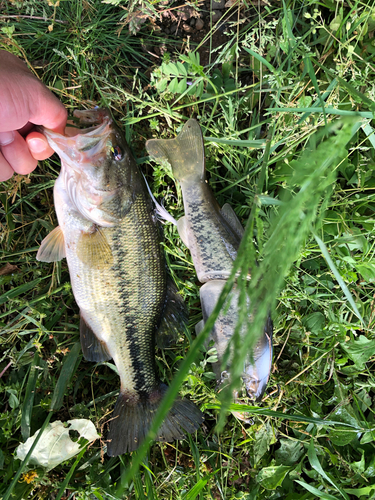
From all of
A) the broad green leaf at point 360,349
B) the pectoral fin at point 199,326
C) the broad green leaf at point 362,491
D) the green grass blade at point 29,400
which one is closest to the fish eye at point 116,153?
the pectoral fin at point 199,326

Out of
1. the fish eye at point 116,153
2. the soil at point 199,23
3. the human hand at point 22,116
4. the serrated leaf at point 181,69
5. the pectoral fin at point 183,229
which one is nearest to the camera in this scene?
the human hand at point 22,116

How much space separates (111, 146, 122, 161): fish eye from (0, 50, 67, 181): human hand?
446mm

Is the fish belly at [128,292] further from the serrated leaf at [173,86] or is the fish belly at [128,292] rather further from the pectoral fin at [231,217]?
the serrated leaf at [173,86]

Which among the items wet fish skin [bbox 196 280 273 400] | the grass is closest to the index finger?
the grass

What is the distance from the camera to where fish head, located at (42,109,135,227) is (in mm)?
2148

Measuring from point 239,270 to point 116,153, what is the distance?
1231 mm

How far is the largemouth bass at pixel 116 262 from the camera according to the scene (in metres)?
2.19

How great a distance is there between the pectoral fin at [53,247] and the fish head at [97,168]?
30cm

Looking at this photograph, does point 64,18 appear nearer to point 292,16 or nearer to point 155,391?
point 292,16

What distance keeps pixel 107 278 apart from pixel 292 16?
2506 mm

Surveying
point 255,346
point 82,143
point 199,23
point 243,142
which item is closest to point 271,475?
point 255,346

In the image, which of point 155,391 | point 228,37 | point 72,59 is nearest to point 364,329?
point 155,391

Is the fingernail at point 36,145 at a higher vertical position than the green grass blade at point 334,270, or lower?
higher

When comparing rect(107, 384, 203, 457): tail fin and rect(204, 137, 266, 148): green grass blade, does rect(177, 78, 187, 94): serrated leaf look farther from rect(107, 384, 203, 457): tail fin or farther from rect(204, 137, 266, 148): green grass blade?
rect(107, 384, 203, 457): tail fin
